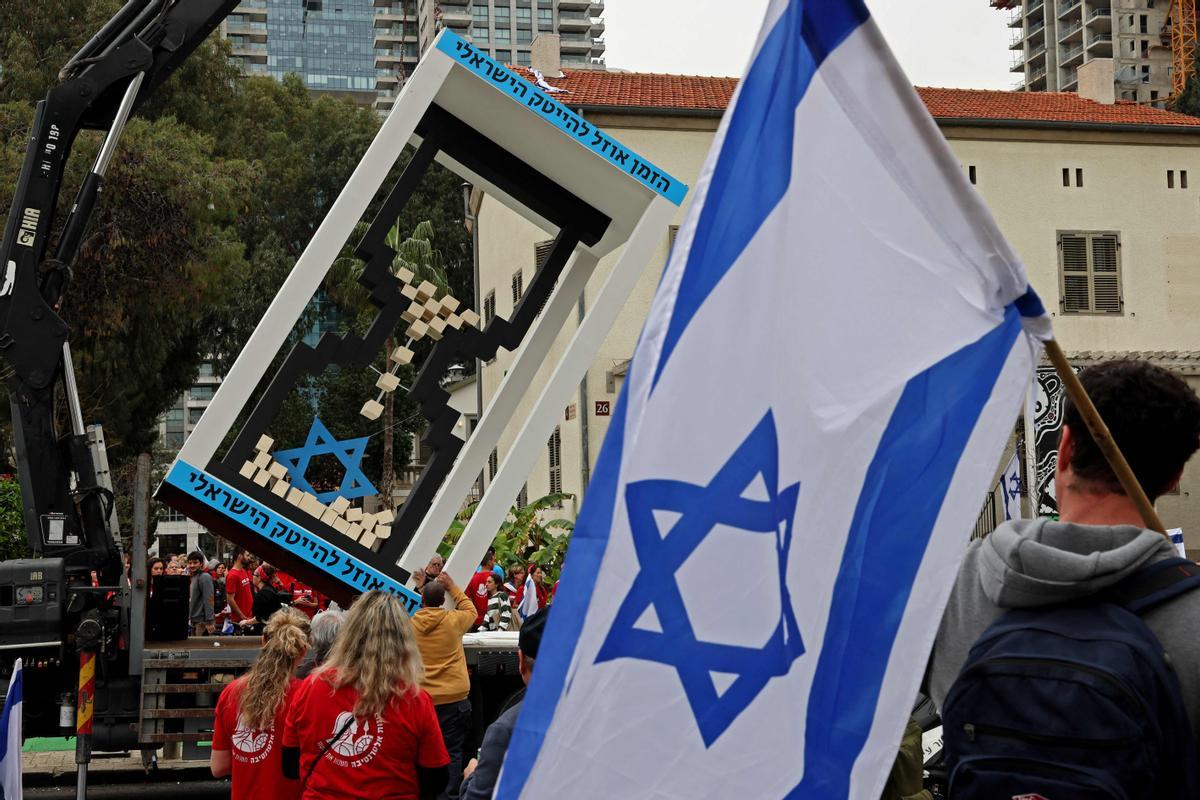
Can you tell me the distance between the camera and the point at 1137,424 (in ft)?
8.70

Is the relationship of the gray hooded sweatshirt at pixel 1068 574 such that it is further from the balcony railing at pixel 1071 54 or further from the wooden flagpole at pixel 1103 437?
the balcony railing at pixel 1071 54

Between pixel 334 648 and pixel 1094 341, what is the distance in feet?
89.2

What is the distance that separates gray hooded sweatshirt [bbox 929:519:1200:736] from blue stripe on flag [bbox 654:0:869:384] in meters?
0.66

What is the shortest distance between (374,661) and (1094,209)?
28066 mm

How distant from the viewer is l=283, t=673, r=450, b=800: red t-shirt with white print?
545 centimetres

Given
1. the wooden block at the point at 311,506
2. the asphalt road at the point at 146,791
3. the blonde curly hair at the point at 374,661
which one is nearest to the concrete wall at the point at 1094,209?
the asphalt road at the point at 146,791

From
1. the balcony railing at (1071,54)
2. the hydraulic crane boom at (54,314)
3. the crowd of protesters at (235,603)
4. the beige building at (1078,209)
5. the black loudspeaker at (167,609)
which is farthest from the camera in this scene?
the balcony railing at (1071,54)

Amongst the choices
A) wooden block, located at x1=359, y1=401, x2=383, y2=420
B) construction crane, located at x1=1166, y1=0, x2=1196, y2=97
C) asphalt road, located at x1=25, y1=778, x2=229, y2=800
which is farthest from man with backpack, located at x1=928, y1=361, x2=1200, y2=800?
construction crane, located at x1=1166, y1=0, x2=1196, y2=97

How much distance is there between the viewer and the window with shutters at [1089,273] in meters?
30.6

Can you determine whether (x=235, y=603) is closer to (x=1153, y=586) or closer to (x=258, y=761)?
(x=258, y=761)

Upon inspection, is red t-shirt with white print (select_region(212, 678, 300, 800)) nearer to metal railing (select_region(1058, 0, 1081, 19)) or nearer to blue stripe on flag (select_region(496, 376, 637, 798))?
blue stripe on flag (select_region(496, 376, 637, 798))

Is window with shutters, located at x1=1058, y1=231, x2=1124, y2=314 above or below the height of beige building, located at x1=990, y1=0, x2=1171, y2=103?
below

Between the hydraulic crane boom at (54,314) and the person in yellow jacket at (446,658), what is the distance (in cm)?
353

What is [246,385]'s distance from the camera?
1002cm
